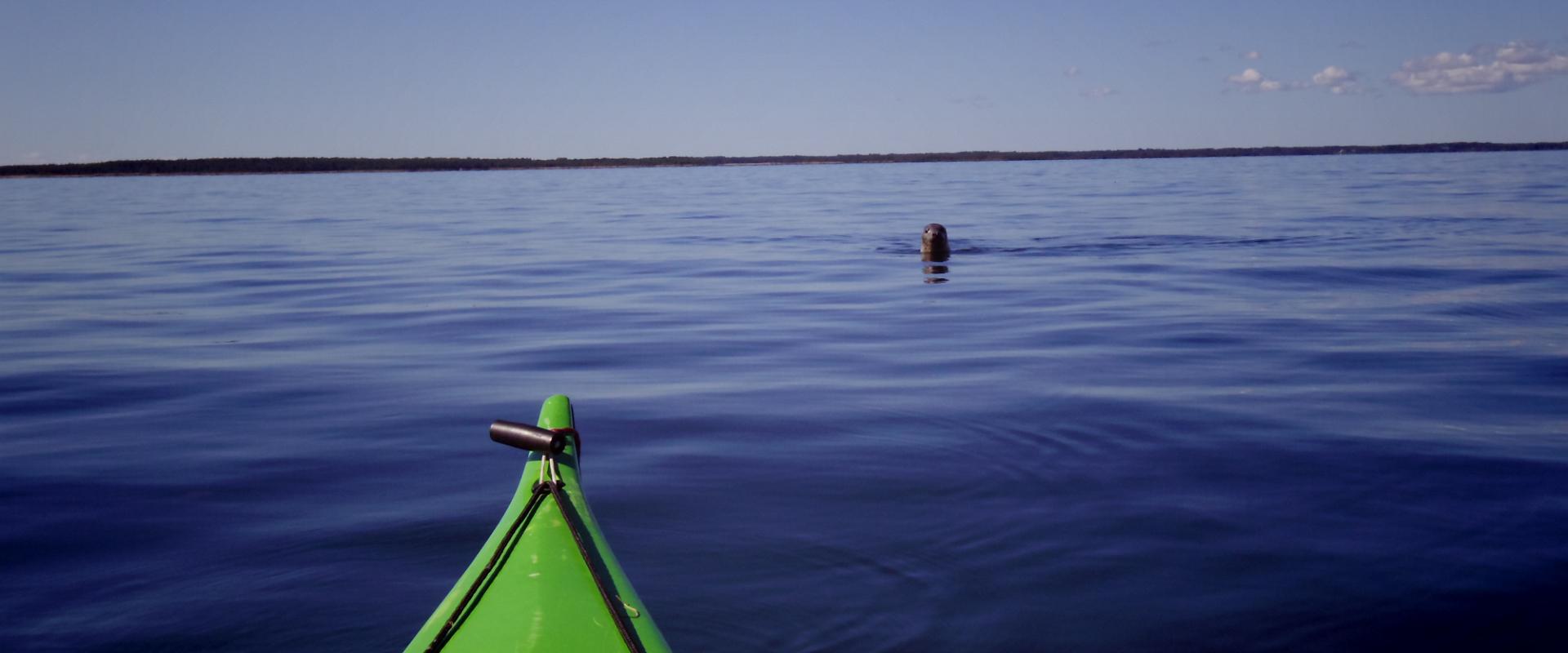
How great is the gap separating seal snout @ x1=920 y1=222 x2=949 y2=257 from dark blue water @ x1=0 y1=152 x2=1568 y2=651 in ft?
10.1

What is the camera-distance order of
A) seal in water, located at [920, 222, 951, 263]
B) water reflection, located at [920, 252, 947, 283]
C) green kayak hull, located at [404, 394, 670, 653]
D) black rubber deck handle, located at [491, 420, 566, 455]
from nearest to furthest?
green kayak hull, located at [404, 394, 670, 653] < black rubber deck handle, located at [491, 420, 566, 455] < water reflection, located at [920, 252, 947, 283] < seal in water, located at [920, 222, 951, 263]

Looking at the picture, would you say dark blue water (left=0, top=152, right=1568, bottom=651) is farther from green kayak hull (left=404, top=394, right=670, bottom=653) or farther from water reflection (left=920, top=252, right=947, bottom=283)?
green kayak hull (left=404, top=394, right=670, bottom=653)

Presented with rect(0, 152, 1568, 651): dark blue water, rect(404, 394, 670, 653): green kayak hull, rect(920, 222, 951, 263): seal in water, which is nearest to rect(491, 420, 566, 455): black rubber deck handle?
rect(404, 394, 670, 653): green kayak hull

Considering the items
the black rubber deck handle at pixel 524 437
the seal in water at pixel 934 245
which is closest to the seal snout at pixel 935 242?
the seal in water at pixel 934 245

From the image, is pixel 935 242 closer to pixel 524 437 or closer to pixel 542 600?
pixel 524 437

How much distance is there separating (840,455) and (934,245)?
1462 cm

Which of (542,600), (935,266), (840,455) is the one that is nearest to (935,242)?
(935,266)

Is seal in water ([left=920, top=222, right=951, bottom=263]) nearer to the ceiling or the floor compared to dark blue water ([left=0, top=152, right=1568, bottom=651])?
nearer to the ceiling

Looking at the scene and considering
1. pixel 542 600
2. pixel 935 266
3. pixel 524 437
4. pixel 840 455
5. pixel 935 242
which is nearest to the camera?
pixel 542 600

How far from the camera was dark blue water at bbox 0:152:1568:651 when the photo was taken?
4980 mm

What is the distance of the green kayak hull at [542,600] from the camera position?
3.57 m

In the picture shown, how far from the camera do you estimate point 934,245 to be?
21688mm

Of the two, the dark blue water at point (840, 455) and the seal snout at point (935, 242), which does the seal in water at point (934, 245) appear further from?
the dark blue water at point (840, 455)

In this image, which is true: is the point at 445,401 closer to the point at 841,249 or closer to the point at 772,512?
the point at 772,512
